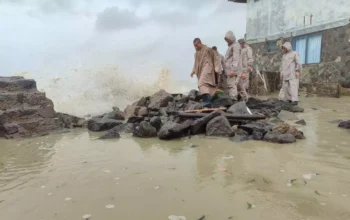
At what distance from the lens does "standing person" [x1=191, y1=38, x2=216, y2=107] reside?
7894mm

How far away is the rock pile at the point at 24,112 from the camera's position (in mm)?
5910

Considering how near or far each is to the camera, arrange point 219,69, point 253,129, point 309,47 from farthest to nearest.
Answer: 1. point 309,47
2. point 219,69
3. point 253,129

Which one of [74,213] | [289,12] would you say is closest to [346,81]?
[289,12]

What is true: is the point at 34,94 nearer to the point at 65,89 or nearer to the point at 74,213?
the point at 74,213

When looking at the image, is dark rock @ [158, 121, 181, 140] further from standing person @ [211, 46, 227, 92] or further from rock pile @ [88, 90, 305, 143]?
standing person @ [211, 46, 227, 92]

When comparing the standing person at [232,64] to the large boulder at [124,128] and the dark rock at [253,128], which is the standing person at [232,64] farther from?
the large boulder at [124,128]

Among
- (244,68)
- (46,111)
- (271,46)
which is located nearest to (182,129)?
(46,111)

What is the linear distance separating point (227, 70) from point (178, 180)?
19.4 feet

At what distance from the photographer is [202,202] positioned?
93.4 inches

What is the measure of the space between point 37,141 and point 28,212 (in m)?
3.46

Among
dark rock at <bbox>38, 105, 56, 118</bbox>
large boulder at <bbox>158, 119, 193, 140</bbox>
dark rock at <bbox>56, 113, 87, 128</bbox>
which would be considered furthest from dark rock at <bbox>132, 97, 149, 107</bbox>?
large boulder at <bbox>158, 119, 193, 140</bbox>

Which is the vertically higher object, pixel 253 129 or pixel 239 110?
pixel 239 110

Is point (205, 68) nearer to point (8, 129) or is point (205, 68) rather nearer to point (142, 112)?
point (142, 112)

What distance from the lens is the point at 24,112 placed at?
6.21 m
